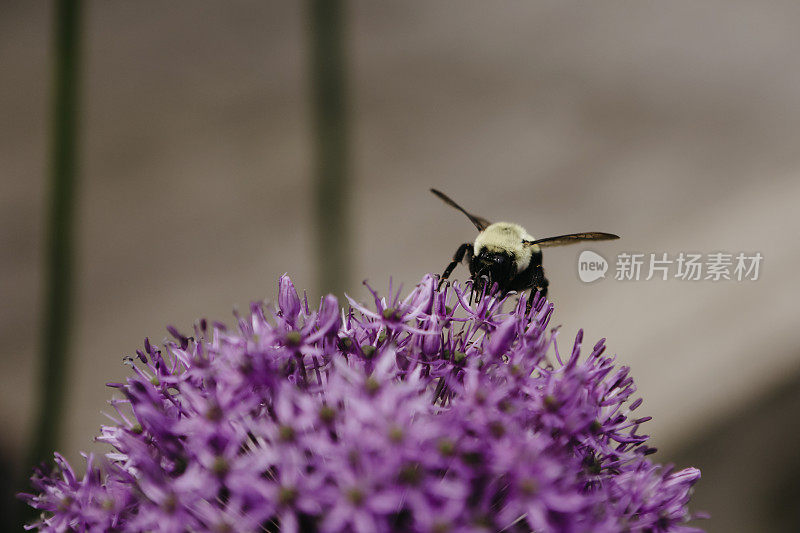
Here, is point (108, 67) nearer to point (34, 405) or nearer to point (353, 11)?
point (353, 11)

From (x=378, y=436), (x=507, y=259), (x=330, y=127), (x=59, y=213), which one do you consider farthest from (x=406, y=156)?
(x=378, y=436)

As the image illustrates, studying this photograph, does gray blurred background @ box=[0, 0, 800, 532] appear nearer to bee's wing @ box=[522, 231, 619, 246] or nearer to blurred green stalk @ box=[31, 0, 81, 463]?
blurred green stalk @ box=[31, 0, 81, 463]

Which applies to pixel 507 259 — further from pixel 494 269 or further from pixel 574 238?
pixel 574 238

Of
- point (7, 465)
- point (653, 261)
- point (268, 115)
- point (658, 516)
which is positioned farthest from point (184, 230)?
point (658, 516)

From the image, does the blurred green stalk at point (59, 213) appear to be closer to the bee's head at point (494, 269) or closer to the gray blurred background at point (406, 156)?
the gray blurred background at point (406, 156)

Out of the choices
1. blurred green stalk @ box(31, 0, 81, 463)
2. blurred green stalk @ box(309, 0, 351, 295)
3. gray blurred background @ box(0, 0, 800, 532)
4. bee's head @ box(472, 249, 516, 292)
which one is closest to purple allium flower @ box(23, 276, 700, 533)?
bee's head @ box(472, 249, 516, 292)

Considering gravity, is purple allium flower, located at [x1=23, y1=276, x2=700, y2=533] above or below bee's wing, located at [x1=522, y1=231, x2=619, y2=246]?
below

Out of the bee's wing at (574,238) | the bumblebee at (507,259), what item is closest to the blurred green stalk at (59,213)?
the bumblebee at (507,259)
